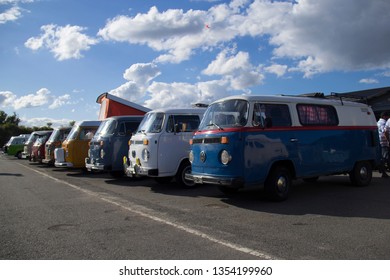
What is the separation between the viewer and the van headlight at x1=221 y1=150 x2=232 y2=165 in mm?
7811

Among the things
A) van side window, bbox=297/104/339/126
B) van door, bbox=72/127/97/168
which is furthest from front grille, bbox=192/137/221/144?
van door, bbox=72/127/97/168

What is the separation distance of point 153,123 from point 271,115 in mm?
3897

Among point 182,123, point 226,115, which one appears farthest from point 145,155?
point 226,115

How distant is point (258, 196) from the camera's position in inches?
361

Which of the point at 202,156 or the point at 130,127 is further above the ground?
the point at 130,127

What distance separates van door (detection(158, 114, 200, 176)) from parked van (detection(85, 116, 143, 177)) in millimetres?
2773

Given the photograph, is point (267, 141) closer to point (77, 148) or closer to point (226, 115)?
point (226, 115)

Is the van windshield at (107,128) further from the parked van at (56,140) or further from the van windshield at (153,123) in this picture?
the parked van at (56,140)

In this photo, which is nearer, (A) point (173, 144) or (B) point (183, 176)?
(A) point (173, 144)

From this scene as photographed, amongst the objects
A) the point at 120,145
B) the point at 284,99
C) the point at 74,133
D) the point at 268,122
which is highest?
the point at 284,99

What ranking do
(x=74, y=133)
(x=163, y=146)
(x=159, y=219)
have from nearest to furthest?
(x=159, y=219)
(x=163, y=146)
(x=74, y=133)

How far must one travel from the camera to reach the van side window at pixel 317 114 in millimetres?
9070

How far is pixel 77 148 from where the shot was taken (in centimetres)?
1552

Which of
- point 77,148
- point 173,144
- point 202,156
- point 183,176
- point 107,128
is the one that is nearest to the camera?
point 202,156
